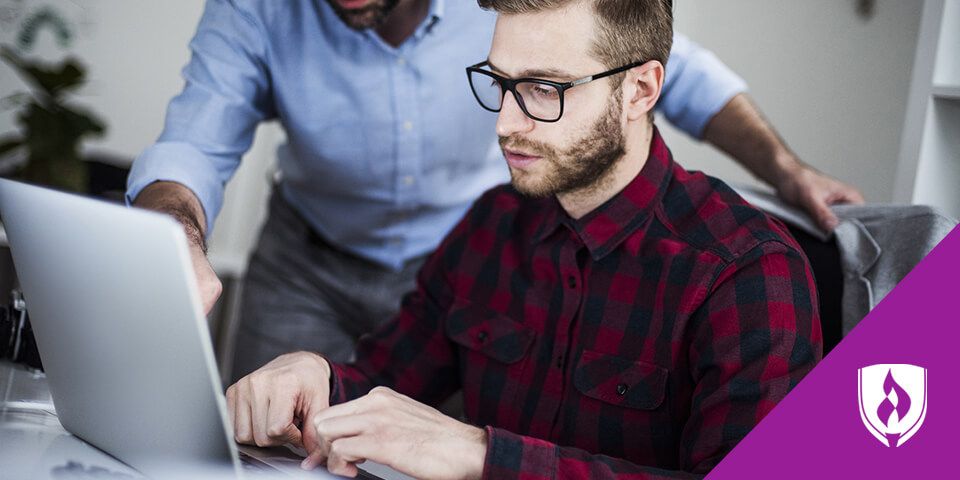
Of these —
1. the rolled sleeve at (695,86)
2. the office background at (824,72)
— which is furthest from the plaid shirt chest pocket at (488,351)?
the office background at (824,72)

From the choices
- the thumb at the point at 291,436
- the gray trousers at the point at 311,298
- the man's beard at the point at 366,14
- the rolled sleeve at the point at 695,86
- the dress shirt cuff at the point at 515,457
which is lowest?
the gray trousers at the point at 311,298

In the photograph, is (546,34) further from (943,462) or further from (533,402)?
(943,462)

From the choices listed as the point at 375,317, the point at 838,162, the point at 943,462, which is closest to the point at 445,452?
the point at 943,462

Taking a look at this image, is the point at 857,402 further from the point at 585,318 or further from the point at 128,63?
the point at 128,63

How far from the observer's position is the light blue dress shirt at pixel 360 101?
1.41 meters

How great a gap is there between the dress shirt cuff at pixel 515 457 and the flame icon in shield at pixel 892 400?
0.29 m

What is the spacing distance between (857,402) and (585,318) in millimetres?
411

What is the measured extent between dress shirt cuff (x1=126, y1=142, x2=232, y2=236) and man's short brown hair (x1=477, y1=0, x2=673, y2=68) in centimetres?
52

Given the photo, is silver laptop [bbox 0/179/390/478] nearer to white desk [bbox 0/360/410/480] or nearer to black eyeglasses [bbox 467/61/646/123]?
white desk [bbox 0/360/410/480]

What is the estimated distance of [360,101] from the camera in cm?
153

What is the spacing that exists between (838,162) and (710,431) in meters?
1.58

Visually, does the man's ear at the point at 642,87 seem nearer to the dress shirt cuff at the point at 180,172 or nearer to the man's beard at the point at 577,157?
the man's beard at the point at 577,157

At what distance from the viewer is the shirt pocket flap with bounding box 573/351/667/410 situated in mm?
1011

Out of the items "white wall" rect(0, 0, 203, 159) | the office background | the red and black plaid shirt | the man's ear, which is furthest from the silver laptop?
"white wall" rect(0, 0, 203, 159)
